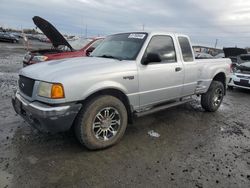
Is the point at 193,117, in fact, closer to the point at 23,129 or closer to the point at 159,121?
the point at 159,121

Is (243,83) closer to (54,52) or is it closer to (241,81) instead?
(241,81)

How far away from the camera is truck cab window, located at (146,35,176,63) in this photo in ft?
14.1

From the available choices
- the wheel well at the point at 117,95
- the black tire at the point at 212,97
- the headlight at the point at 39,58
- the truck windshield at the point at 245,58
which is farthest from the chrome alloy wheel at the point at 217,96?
the truck windshield at the point at 245,58

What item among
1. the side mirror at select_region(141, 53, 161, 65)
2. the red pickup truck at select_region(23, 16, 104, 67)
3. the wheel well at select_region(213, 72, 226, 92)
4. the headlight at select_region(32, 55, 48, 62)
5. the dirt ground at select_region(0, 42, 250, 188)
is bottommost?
the dirt ground at select_region(0, 42, 250, 188)

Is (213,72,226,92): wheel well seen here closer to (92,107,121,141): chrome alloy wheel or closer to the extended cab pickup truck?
the extended cab pickup truck

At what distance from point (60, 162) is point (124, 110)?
1.30m


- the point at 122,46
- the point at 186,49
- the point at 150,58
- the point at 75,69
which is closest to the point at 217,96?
the point at 186,49

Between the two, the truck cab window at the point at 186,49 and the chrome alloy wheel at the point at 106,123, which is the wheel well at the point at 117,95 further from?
the truck cab window at the point at 186,49

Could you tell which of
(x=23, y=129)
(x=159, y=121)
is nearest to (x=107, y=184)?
(x=23, y=129)

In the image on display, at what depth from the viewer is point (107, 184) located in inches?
109

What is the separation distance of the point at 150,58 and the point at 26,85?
211cm

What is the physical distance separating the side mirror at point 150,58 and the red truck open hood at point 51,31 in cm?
497

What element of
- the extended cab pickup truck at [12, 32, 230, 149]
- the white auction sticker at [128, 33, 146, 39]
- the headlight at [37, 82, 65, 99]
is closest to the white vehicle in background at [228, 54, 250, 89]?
the extended cab pickup truck at [12, 32, 230, 149]

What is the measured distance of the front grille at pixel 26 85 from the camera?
3.39 meters
